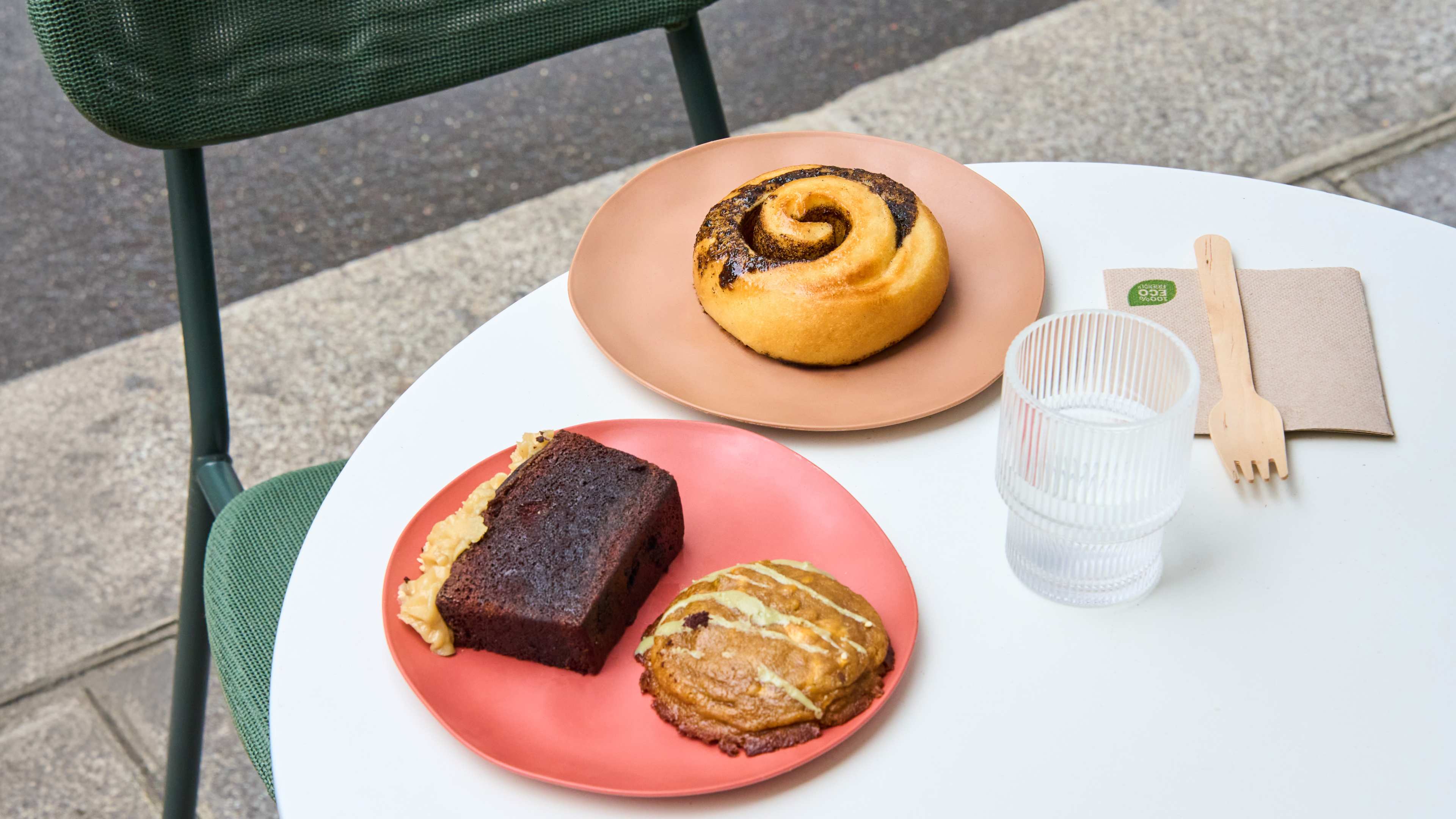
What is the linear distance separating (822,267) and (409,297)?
1522 millimetres

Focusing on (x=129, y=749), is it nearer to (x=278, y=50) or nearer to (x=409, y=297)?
(x=409, y=297)

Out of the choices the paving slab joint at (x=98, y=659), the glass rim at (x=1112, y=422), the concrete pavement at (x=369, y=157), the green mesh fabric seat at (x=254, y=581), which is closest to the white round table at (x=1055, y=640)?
the glass rim at (x=1112, y=422)

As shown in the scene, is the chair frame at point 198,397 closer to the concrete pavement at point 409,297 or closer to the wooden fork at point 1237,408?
the concrete pavement at point 409,297

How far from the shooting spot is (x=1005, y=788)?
63 centimetres

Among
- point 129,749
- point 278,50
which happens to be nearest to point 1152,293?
point 278,50

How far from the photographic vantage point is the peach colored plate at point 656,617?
64cm

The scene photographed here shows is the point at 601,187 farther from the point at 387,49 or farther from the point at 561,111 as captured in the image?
the point at 387,49

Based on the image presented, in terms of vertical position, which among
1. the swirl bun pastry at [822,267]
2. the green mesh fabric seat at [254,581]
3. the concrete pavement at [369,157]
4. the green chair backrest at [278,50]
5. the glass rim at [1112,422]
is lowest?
the concrete pavement at [369,157]

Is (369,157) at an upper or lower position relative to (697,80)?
lower

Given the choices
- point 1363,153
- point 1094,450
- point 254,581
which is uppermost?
point 1094,450

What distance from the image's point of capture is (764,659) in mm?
653

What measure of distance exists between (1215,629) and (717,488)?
322 millimetres

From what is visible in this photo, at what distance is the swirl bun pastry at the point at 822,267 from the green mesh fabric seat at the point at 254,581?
390 mm

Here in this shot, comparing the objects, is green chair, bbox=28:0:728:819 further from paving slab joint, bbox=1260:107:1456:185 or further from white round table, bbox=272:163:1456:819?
paving slab joint, bbox=1260:107:1456:185
